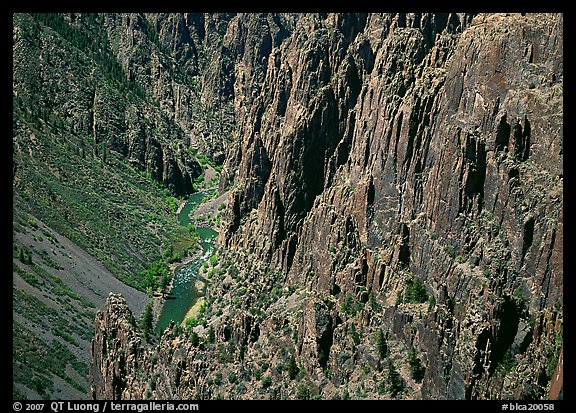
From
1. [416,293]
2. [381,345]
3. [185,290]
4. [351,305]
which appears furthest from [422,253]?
[185,290]

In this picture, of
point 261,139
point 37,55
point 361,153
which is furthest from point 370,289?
A: point 37,55

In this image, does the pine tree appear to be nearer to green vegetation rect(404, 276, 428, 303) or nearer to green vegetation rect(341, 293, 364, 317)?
green vegetation rect(341, 293, 364, 317)

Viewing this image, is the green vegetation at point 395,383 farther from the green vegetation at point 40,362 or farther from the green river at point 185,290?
the green river at point 185,290

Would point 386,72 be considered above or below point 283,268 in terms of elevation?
above

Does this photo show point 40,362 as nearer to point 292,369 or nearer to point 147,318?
point 147,318

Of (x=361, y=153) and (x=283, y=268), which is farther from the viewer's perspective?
(x=283, y=268)

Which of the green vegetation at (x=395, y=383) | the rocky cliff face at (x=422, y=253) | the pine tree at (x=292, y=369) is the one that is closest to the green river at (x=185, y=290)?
the rocky cliff face at (x=422, y=253)
